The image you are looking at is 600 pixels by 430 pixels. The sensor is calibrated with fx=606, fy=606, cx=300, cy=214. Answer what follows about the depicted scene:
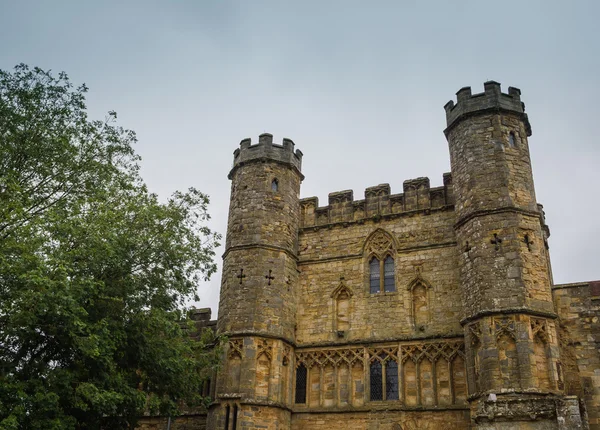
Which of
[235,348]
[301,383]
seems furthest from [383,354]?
[235,348]

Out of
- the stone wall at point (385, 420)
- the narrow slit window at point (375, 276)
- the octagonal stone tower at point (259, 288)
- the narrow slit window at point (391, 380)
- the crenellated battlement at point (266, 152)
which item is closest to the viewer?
the stone wall at point (385, 420)

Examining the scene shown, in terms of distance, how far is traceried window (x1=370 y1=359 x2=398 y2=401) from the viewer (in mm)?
16656

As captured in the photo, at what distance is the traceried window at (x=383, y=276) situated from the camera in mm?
18078

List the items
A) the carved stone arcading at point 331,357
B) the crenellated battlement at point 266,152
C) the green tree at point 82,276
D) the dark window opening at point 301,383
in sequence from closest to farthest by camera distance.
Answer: the green tree at point 82,276
the carved stone arcading at point 331,357
the dark window opening at point 301,383
the crenellated battlement at point 266,152

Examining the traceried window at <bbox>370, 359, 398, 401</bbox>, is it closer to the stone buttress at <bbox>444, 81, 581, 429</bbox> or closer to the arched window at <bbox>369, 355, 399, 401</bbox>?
the arched window at <bbox>369, 355, 399, 401</bbox>

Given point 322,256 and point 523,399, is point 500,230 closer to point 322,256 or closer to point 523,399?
point 523,399

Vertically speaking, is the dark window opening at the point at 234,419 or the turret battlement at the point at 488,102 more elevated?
the turret battlement at the point at 488,102

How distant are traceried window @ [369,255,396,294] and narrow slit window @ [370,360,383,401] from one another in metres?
2.19

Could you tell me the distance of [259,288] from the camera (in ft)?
58.2

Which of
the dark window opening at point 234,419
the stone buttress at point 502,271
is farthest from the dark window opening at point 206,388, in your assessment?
the stone buttress at point 502,271

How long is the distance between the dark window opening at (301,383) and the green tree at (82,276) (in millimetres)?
3081

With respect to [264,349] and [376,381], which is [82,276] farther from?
[376,381]

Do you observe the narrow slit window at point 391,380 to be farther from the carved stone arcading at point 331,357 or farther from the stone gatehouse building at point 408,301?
the carved stone arcading at point 331,357

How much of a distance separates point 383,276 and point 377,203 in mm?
2455
